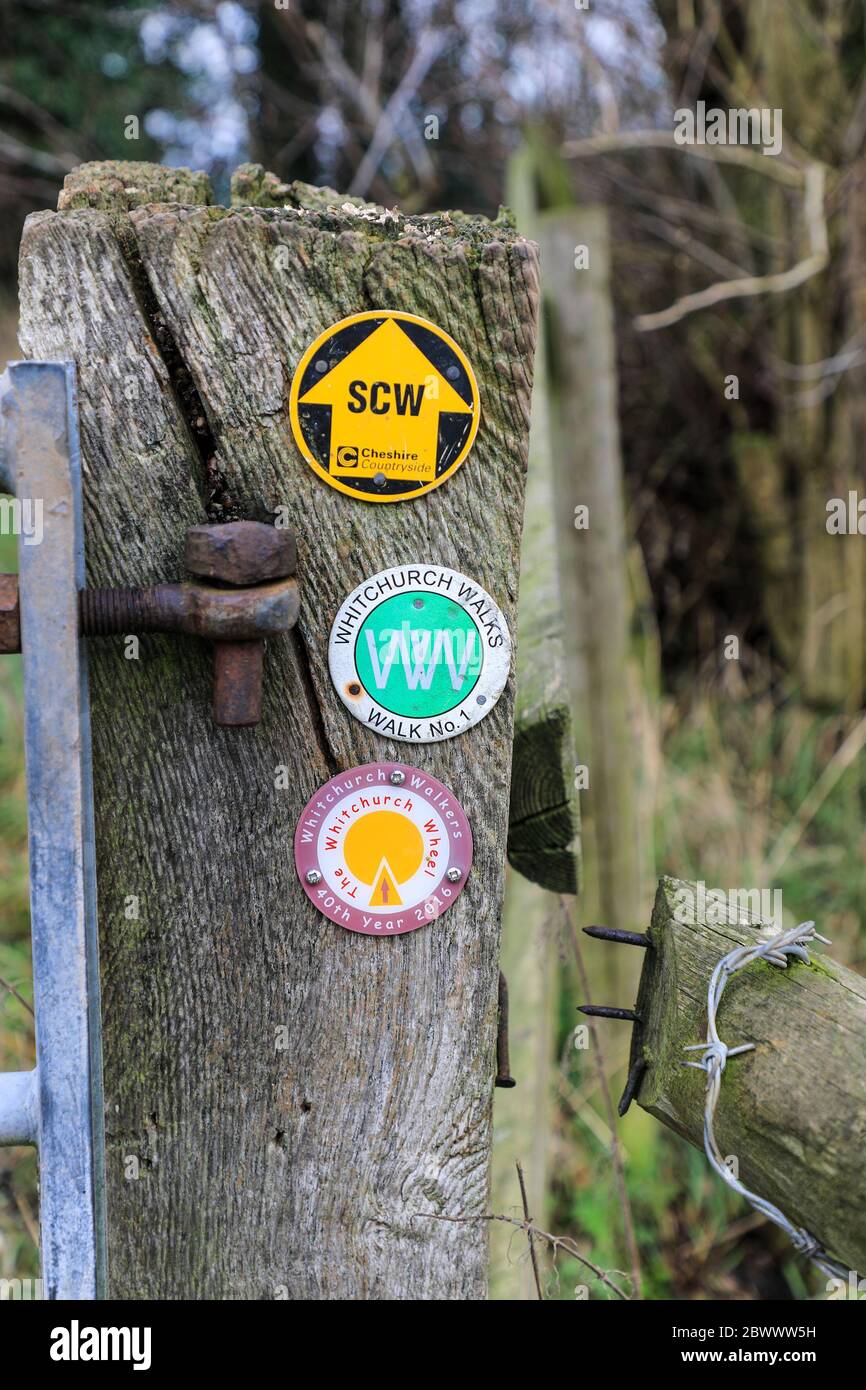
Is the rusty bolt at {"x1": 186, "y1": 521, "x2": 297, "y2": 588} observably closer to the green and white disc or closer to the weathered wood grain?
the green and white disc

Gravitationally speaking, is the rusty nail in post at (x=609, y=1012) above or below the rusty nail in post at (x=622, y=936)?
below

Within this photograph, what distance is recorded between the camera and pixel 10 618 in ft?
2.75

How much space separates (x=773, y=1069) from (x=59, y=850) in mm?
562

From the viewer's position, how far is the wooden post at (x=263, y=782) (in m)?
0.86

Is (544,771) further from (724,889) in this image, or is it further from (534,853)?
→ (724,889)

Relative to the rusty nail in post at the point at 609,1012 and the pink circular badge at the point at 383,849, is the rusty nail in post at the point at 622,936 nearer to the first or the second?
the rusty nail in post at the point at 609,1012

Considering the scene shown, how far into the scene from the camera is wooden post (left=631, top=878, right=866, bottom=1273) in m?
0.77

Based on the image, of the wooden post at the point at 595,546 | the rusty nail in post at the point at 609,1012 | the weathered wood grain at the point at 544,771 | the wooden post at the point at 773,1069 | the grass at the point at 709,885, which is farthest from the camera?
the wooden post at the point at 595,546

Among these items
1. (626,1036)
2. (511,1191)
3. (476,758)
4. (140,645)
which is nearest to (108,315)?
(140,645)

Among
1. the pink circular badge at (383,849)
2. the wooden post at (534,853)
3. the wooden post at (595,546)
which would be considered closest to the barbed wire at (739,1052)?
the pink circular badge at (383,849)

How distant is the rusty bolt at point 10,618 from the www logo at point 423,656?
273 millimetres

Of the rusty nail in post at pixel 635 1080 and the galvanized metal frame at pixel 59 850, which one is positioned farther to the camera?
the rusty nail in post at pixel 635 1080

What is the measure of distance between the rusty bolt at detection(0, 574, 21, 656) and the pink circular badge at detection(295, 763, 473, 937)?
10.5 inches

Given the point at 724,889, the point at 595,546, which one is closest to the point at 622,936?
the point at 595,546
